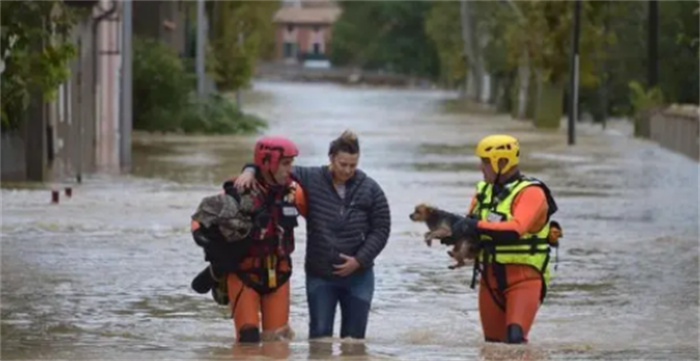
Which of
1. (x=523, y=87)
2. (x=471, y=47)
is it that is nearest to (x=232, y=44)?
(x=523, y=87)

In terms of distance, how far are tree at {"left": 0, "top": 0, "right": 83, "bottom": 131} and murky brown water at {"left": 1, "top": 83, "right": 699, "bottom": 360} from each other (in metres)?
1.56

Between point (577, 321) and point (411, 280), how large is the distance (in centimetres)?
315

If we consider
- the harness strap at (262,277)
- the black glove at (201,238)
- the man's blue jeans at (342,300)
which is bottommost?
the man's blue jeans at (342,300)

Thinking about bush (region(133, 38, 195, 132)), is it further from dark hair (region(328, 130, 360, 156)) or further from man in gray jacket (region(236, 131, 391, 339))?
dark hair (region(328, 130, 360, 156))

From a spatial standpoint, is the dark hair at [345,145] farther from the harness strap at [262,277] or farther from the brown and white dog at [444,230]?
the harness strap at [262,277]

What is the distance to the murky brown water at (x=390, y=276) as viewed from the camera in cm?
1334

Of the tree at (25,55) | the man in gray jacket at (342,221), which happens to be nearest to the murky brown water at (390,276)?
the man in gray jacket at (342,221)

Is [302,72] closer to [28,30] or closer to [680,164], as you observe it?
[680,164]

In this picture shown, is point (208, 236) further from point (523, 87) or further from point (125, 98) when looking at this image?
point (523, 87)

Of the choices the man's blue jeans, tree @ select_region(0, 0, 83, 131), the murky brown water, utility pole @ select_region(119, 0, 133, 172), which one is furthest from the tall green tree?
the man's blue jeans

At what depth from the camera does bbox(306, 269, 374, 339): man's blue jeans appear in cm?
1210

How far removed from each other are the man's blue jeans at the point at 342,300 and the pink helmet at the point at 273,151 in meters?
0.81

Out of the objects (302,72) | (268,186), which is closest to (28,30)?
(268,186)

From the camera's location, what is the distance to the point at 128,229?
925 inches
